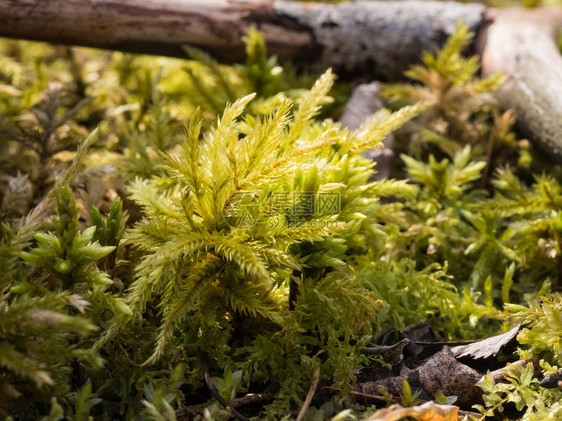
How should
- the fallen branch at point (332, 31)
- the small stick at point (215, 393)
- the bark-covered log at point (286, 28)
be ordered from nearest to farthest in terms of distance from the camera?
the small stick at point (215, 393) → the fallen branch at point (332, 31) → the bark-covered log at point (286, 28)

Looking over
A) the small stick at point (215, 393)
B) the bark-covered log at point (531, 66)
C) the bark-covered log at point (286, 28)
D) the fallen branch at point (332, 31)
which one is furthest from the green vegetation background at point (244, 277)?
the bark-covered log at point (286, 28)

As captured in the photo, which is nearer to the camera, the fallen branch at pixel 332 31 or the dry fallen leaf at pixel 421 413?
the dry fallen leaf at pixel 421 413

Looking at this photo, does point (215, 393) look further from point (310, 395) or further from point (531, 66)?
point (531, 66)

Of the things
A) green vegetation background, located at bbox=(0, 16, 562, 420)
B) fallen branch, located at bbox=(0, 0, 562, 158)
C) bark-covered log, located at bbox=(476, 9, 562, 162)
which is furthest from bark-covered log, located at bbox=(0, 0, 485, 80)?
green vegetation background, located at bbox=(0, 16, 562, 420)

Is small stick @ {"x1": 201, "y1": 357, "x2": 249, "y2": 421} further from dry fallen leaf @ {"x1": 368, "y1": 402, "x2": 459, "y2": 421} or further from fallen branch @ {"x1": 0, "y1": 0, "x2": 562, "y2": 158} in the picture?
fallen branch @ {"x1": 0, "y1": 0, "x2": 562, "y2": 158}

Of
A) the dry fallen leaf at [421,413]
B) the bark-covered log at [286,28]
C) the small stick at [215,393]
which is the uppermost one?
the bark-covered log at [286,28]

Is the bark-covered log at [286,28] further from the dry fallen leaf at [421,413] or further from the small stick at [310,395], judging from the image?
the dry fallen leaf at [421,413]

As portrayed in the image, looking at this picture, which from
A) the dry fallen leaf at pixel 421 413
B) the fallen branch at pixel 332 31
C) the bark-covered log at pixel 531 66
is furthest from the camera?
the fallen branch at pixel 332 31

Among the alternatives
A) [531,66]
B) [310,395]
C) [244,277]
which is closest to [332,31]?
[531,66]
